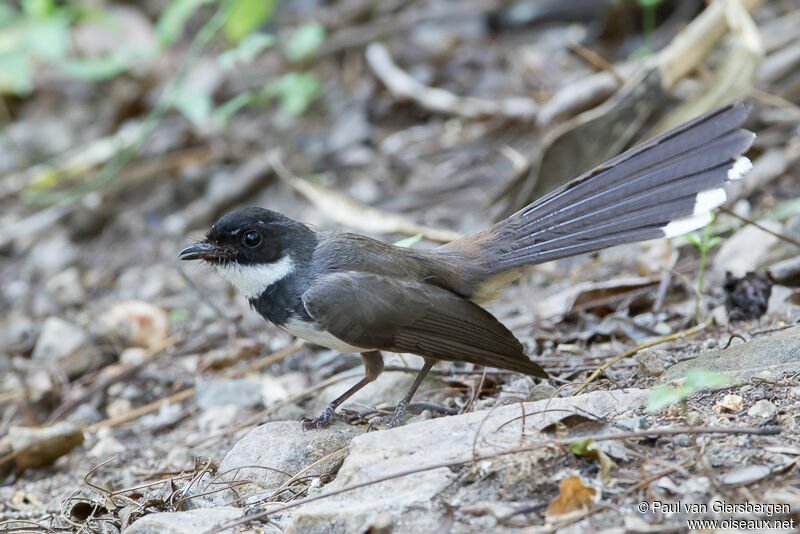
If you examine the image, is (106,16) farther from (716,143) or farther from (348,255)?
(716,143)

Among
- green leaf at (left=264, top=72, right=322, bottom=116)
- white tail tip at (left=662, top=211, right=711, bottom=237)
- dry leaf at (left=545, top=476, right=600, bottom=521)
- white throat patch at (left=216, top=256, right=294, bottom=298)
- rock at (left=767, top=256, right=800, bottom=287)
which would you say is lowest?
rock at (left=767, top=256, right=800, bottom=287)

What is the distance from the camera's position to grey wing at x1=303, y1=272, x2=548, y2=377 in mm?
3730

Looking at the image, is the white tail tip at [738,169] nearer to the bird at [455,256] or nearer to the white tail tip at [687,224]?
the bird at [455,256]

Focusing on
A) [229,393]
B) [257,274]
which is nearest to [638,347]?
[257,274]

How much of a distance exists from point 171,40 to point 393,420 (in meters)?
4.86

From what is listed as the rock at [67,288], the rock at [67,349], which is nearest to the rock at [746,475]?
the rock at [67,349]

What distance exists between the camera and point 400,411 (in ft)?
12.8

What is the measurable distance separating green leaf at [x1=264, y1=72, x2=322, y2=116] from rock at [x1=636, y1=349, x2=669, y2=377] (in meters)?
5.00

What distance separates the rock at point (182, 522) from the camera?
2.93 meters

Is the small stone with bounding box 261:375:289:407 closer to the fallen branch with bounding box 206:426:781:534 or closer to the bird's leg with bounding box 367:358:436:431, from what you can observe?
the bird's leg with bounding box 367:358:436:431

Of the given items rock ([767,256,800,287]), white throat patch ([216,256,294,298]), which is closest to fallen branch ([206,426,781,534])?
white throat patch ([216,256,294,298])

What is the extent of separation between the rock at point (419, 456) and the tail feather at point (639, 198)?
2.78ft

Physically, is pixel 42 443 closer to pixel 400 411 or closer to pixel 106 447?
pixel 106 447

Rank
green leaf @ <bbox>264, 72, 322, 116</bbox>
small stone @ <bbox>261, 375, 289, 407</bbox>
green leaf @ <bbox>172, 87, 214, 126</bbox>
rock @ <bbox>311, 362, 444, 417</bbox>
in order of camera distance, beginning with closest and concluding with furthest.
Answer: rock @ <bbox>311, 362, 444, 417</bbox>, small stone @ <bbox>261, 375, 289, 407</bbox>, green leaf @ <bbox>172, 87, 214, 126</bbox>, green leaf @ <bbox>264, 72, 322, 116</bbox>
